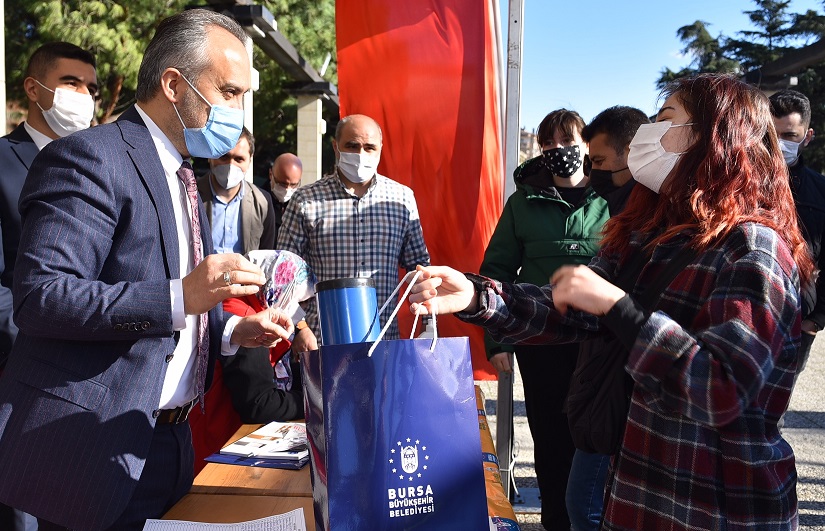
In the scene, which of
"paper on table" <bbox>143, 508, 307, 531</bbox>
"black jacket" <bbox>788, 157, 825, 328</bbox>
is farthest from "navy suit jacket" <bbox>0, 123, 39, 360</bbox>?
"black jacket" <bbox>788, 157, 825, 328</bbox>

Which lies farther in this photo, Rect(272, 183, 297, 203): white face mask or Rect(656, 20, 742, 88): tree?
Rect(656, 20, 742, 88): tree

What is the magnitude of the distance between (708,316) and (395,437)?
70 cm

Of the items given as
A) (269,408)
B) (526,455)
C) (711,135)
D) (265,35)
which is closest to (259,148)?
(265,35)

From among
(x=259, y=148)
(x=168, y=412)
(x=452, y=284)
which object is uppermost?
(x=259, y=148)

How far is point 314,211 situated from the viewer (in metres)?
3.61

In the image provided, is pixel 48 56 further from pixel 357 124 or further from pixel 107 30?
pixel 107 30

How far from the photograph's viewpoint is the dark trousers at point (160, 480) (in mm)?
1675

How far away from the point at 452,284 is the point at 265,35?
792 cm

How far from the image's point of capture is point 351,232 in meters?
3.58

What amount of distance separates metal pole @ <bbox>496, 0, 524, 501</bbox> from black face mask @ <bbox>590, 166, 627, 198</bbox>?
465mm

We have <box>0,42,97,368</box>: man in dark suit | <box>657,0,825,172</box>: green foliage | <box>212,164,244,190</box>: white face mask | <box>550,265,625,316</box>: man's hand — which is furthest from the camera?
<box>657,0,825,172</box>: green foliage

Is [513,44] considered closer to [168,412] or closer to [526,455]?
[168,412]

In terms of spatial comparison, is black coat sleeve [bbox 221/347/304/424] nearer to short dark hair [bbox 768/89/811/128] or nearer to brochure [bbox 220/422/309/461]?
brochure [bbox 220/422/309/461]

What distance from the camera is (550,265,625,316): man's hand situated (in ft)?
4.64
